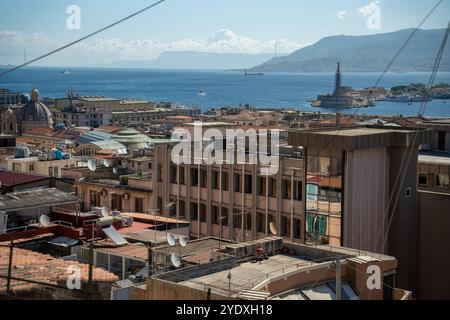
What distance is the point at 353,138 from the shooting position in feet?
30.1

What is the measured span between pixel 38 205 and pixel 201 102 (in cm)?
9454

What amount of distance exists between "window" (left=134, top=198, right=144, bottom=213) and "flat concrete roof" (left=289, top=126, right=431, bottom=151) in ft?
18.9

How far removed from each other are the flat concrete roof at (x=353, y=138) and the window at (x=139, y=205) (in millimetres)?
5759

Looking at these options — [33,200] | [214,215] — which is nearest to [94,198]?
[214,215]

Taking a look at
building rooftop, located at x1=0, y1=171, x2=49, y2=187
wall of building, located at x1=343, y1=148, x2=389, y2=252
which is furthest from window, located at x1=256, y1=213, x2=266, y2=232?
building rooftop, located at x1=0, y1=171, x2=49, y2=187

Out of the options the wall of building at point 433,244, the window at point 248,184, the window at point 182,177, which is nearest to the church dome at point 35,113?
the window at point 182,177

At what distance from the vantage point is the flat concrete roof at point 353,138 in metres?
9.27

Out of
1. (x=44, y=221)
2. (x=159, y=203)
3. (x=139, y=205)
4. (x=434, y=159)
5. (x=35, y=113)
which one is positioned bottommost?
(x=139, y=205)

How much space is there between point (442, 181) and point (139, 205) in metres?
5.96

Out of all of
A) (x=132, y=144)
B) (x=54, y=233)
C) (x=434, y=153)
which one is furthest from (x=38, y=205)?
(x=132, y=144)

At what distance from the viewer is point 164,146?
14320 millimetres

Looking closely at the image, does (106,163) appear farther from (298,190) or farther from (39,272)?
(39,272)

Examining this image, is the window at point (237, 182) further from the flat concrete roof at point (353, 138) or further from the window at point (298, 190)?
the flat concrete roof at point (353, 138)

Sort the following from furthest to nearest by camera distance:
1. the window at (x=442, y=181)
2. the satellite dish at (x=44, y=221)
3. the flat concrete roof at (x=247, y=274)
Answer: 1. the window at (x=442, y=181)
2. the satellite dish at (x=44, y=221)
3. the flat concrete roof at (x=247, y=274)
